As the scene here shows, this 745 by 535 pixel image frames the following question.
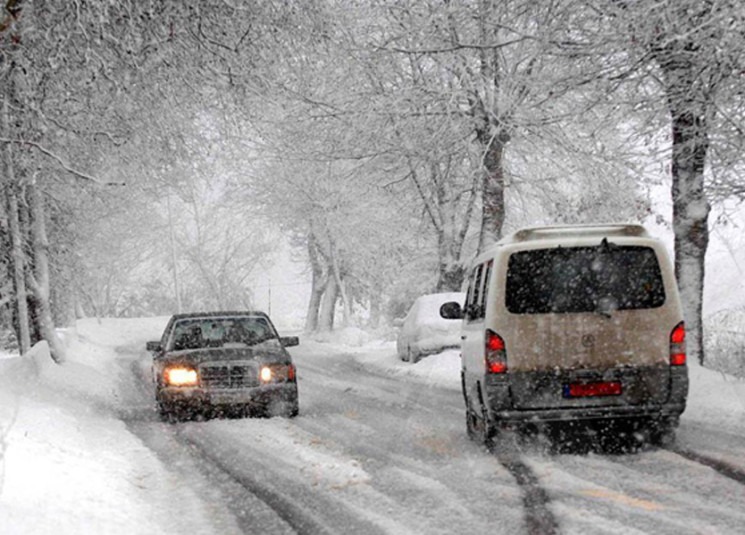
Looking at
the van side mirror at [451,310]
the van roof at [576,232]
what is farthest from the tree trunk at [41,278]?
the van roof at [576,232]

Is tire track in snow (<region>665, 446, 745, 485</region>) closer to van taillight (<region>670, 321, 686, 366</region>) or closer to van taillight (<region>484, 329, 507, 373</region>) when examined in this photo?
van taillight (<region>670, 321, 686, 366</region>)

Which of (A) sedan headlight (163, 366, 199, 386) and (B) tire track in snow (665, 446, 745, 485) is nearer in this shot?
(B) tire track in snow (665, 446, 745, 485)

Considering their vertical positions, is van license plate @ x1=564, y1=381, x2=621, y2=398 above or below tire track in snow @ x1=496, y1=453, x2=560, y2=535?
above

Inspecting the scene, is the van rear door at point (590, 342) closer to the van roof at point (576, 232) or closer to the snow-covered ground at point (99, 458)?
the van roof at point (576, 232)

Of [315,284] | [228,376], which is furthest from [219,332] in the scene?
[315,284]

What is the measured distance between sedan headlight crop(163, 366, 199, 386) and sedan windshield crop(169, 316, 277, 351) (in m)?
1.05

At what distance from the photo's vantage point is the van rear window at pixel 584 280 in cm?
799

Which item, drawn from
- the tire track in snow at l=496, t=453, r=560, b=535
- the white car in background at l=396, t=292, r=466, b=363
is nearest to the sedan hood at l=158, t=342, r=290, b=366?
the tire track in snow at l=496, t=453, r=560, b=535

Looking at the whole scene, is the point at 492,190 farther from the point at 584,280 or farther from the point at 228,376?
the point at 584,280

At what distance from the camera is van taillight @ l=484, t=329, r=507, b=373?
7.98 meters

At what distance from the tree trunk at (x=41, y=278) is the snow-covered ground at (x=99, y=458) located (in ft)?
9.60

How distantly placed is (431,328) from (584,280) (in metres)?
12.2

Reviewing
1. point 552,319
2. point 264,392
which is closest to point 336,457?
point 552,319

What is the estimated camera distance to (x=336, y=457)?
8.58 metres
